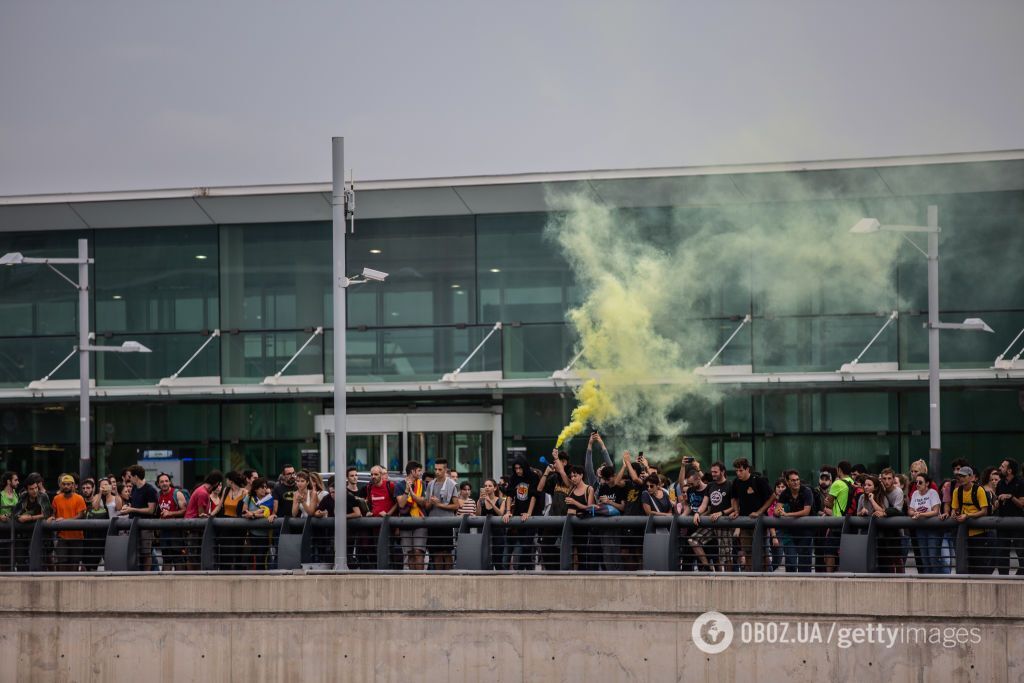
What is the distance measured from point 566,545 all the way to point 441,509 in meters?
1.75

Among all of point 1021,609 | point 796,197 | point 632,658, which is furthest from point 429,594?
point 796,197

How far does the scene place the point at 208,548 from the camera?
1853cm

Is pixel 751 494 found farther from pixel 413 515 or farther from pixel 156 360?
pixel 156 360

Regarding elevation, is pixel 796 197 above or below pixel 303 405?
above

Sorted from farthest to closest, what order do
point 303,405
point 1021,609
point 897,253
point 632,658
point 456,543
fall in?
point 303,405 → point 897,253 → point 456,543 → point 632,658 → point 1021,609

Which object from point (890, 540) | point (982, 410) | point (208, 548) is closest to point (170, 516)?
point (208, 548)

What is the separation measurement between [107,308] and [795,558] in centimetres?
1706

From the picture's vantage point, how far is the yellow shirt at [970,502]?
16.5m

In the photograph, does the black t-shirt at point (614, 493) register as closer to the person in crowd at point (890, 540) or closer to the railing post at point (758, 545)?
the railing post at point (758, 545)

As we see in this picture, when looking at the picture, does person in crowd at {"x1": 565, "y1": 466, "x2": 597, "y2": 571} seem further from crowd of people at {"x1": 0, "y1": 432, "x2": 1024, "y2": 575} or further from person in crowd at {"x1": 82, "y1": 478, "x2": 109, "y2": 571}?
person in crowd at {"x1": 82, "y1": 478, "x2": 109, "y2": 571}

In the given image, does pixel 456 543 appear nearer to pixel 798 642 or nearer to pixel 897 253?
pixel 798 642

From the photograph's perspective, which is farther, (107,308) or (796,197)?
(107,308)

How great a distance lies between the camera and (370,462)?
2844cm

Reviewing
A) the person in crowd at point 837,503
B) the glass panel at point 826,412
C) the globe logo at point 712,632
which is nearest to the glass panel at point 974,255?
the glass panel at point 826,412
